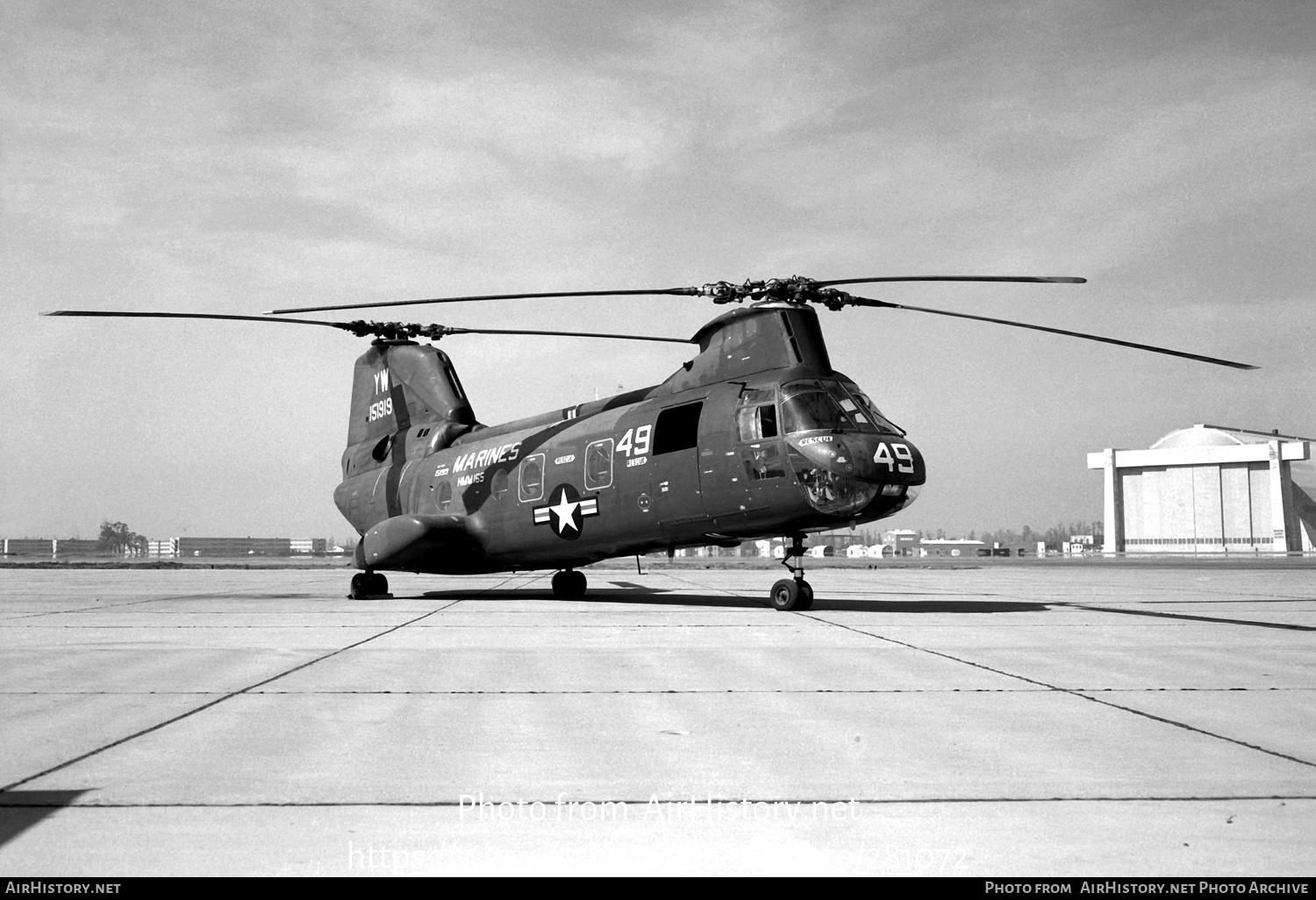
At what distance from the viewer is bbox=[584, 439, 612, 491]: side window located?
18.4m

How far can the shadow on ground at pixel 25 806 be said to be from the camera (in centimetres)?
384

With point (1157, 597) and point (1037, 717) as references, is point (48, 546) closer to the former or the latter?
point (1157, 597)

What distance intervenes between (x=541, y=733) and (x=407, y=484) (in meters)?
19.1

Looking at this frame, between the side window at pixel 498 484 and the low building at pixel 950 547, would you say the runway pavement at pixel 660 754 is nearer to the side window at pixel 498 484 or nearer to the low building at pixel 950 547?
the side window at pixel 498 484

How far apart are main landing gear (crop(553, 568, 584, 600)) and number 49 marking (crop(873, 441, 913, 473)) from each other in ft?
28.3

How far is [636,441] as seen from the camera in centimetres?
1798

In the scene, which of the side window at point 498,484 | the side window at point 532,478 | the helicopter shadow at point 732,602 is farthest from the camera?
the side window at point 498,484

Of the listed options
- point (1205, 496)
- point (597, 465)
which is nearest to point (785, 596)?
point (597, 465)

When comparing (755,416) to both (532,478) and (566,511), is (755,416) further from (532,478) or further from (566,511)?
(532,478)

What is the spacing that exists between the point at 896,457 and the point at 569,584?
367 inches

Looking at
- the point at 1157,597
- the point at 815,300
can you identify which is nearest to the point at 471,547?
the point at 815,300

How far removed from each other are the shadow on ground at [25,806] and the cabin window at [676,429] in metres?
12.9

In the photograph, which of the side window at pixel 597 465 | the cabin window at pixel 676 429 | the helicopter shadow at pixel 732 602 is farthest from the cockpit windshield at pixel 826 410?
the side window at pixel 597 465

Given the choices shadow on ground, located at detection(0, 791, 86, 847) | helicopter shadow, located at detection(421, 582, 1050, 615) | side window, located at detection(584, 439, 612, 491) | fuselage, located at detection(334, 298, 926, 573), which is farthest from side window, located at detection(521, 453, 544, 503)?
shadow on ground, located at detection(0, 791, 86, 847)
